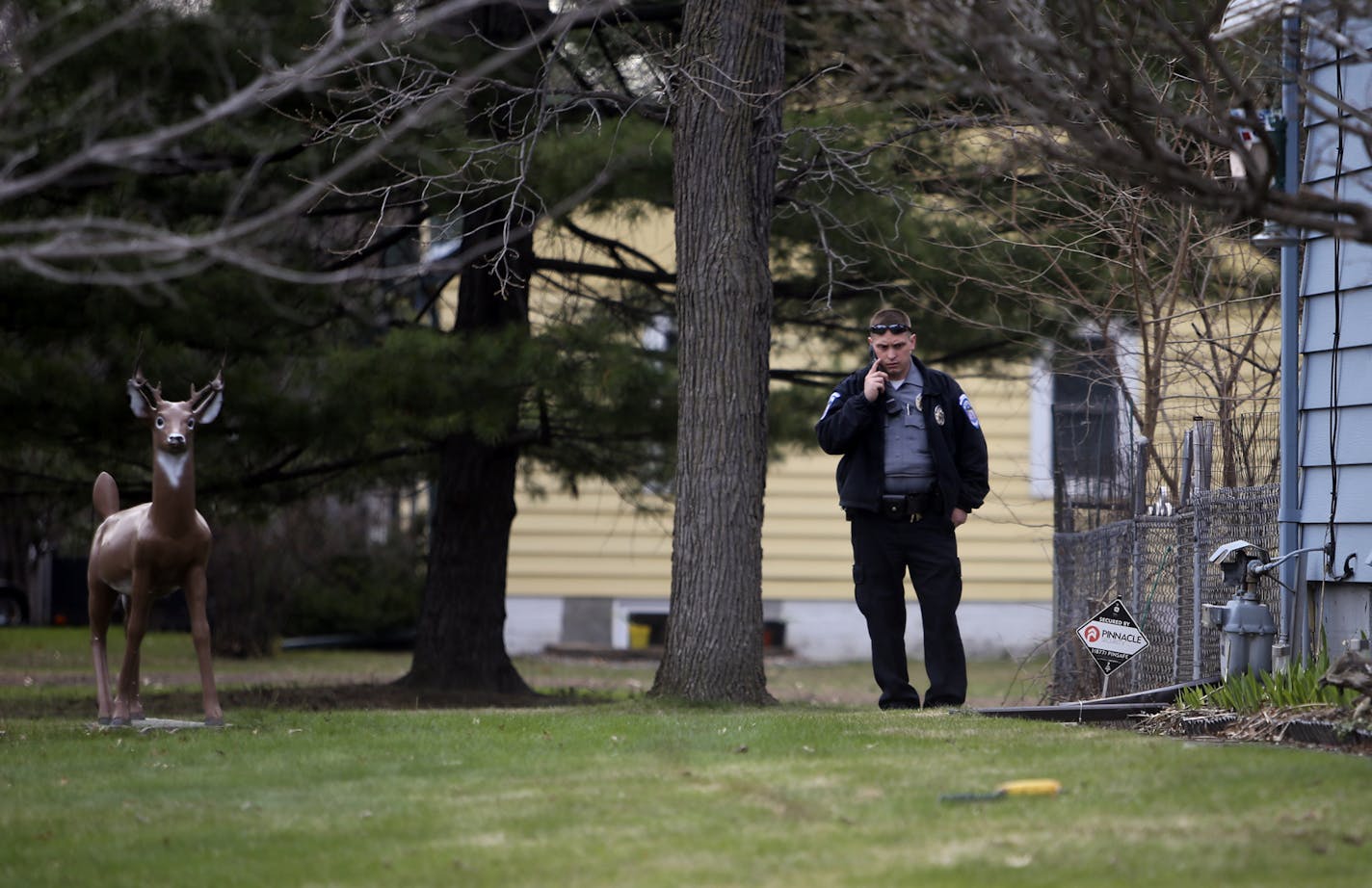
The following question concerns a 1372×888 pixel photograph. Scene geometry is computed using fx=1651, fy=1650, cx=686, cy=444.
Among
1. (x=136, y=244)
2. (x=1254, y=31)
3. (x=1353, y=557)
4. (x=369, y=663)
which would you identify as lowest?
(x=369, y=663)

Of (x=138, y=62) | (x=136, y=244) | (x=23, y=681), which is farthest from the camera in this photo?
(x=23, y=681)

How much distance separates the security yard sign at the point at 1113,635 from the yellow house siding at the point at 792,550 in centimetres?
1211

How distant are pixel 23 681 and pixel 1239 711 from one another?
11.7 m

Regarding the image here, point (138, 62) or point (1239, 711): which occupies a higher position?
point (138, 62)

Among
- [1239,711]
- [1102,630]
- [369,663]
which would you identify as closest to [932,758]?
[1239,711]

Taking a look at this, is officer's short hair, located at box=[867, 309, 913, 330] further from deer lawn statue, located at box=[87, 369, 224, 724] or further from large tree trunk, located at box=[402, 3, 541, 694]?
large tree trunk, located at box=[402, 3, 541, 694]

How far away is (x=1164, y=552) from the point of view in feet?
29.0

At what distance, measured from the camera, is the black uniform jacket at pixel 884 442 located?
27.0ft

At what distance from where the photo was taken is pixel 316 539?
62.6 feet

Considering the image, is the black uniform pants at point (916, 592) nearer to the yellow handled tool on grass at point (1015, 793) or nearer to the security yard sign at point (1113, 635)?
the security yard sign at point (1113, 635)

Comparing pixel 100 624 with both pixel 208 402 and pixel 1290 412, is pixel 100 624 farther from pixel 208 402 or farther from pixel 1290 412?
pixel 1290 412

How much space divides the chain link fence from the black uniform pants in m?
0.80

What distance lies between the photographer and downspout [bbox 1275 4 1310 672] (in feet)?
25.2

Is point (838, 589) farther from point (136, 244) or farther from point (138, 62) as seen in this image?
point (136, 244)
